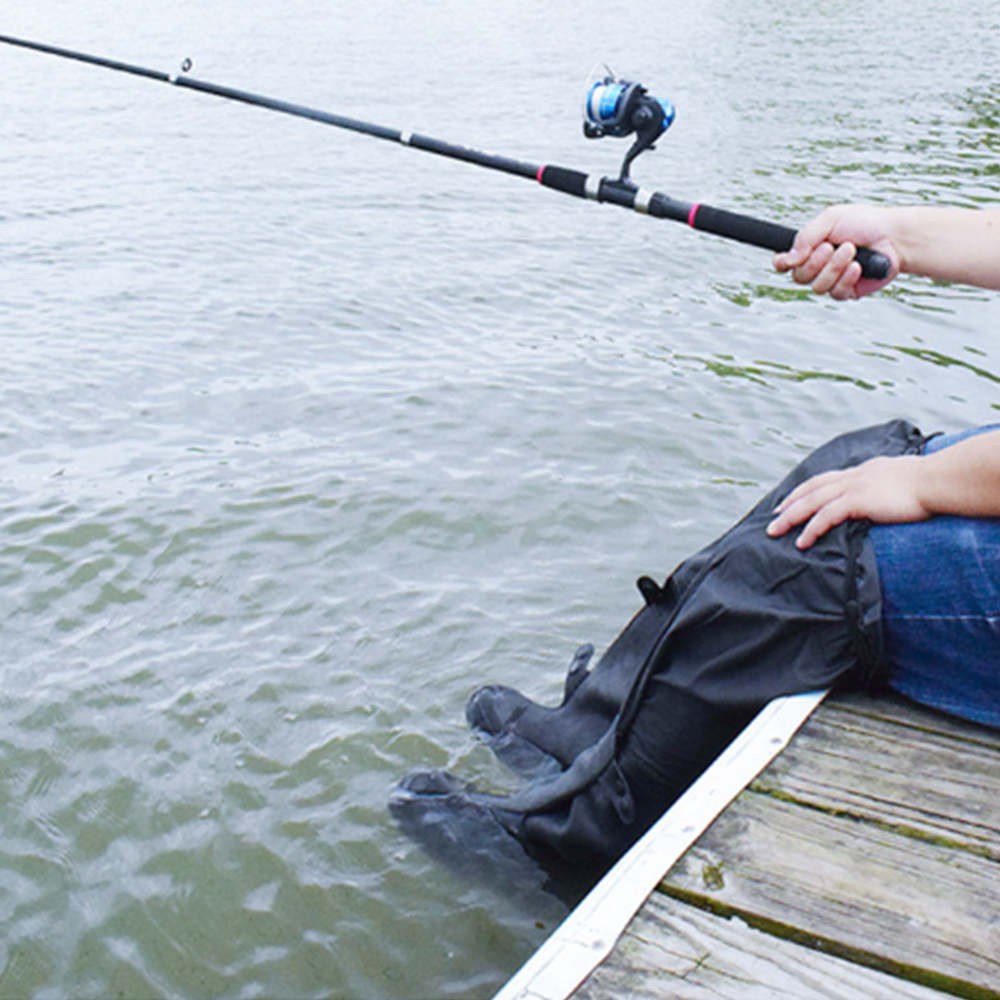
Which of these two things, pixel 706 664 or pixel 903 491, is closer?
pixel 903 491

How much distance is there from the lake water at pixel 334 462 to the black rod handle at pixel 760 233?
1.66 m

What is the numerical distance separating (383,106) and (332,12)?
33.9 ft

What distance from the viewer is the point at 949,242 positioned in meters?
2.83

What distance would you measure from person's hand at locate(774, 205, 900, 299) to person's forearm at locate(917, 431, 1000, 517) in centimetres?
48

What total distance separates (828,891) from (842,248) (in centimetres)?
139

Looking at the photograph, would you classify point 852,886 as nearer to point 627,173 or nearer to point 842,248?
point 842,248

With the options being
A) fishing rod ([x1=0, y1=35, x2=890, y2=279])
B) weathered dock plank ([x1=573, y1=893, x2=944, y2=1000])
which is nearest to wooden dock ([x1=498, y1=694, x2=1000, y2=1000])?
weathered dock plank ([x1=573, y1=893, x2=944, y2=1000])

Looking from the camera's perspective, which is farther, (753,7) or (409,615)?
(753,7)

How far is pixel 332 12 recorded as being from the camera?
23172 millimetres

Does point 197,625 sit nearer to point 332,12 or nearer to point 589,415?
point 589,415

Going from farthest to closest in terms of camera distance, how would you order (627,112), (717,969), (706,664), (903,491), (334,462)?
(334,462), (627,112), (706,664), (903,491), (717,969)

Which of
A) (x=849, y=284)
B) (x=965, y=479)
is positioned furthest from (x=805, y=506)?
(x=849, y=284)

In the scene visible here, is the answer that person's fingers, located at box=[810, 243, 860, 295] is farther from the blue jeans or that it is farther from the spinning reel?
the spinning reel

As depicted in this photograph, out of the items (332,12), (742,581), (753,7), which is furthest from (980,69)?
(742,581)
